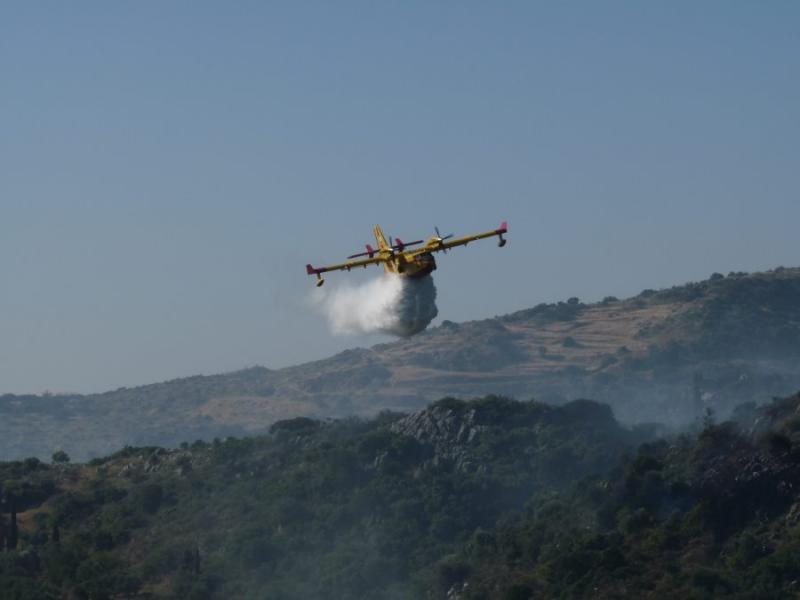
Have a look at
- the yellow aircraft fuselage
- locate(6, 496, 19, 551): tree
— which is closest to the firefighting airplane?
the yellow aircraft fuselage

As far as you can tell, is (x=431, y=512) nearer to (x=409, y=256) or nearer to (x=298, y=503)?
(x=298, y=503)

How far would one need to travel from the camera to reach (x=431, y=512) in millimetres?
143750

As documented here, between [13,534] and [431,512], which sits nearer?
[13,534]

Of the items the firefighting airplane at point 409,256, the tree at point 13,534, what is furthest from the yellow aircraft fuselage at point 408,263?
the tree at point 13,534

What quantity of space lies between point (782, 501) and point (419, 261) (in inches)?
1265

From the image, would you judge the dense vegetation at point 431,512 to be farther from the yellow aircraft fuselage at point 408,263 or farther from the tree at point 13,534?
the yellow aircraft fuselage at point 408,263

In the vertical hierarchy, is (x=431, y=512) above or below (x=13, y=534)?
below

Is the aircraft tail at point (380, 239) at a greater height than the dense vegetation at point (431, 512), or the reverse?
the aircraft tail at point (380, 239)

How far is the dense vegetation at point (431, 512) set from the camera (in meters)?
106

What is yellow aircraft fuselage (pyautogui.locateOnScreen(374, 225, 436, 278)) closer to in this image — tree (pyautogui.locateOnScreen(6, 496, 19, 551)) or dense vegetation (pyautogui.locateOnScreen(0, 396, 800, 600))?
dense vegetation (pyautogui.locateOnScreen(0, 396, 800, 600))

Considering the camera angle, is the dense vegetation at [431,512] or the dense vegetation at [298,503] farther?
the dense vegetation at [298,503]

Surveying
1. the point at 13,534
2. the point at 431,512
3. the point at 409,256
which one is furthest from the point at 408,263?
the point at 13,534

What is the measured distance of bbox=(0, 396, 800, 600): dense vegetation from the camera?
347 feet

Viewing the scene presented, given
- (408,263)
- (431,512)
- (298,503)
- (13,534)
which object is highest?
(408,263)
